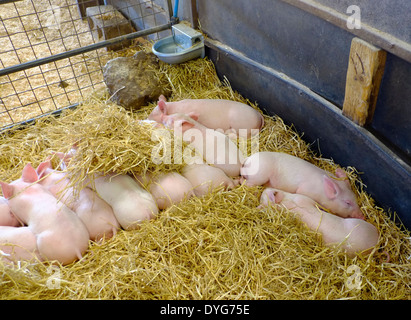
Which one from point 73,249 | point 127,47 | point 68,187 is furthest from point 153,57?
point 73,249

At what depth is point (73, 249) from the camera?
6.95 ft

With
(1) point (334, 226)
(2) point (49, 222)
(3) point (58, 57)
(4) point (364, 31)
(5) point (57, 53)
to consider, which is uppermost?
(4) point (364, 31)

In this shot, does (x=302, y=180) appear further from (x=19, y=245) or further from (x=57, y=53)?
(x=57, y=53)

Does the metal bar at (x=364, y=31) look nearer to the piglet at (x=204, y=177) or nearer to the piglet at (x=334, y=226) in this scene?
the piglet at (x=334, y=226)

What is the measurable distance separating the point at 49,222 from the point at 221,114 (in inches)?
62.3

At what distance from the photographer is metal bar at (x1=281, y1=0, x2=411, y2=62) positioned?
1881 millimetres

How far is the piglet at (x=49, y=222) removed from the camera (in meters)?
2.09

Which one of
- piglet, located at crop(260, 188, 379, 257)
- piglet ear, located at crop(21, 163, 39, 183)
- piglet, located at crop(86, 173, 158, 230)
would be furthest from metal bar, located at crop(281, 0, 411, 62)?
piglet ear, located at crop(21, 163, 39, 183)

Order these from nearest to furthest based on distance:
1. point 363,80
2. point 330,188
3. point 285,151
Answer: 1. point 363,80
2. point 330,188
3. point 285,151

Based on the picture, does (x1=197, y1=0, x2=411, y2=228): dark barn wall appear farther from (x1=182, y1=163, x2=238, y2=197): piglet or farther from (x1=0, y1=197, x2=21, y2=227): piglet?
(x1=0, y1=197, x2=21, y2=227): piglet

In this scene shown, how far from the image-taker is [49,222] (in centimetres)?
213

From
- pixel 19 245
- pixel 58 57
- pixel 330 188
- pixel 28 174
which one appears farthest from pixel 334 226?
pixel 58 57

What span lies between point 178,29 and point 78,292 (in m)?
2.56

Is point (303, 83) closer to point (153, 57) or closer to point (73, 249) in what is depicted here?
point (153, 57)
